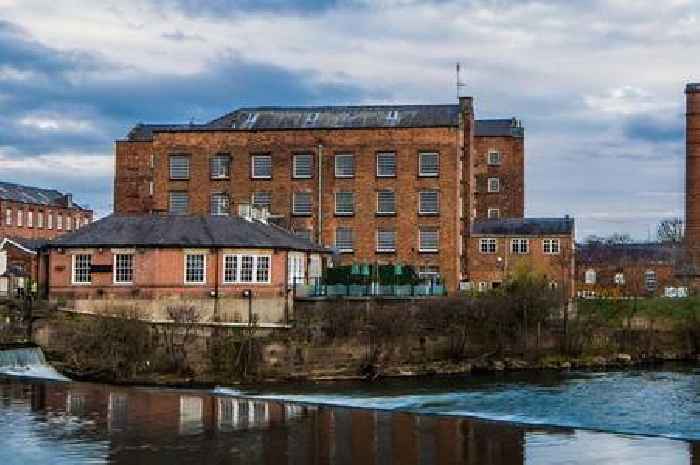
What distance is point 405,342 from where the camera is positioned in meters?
55.3

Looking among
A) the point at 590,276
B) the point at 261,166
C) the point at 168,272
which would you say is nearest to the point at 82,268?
the point at 168,272

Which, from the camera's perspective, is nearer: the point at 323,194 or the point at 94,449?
the point at 94,449

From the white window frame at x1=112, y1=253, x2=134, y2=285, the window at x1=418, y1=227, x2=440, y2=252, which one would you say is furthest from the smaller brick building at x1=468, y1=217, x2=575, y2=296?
the white window frame at x1=112, y1=253, x2=134, y2=285

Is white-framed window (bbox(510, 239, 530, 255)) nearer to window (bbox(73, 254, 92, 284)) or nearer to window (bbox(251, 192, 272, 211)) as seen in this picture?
window (bbox(251, 192, 272, 211))

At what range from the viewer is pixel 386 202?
76062mm

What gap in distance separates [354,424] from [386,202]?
4234cm

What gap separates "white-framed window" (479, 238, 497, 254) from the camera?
263 ft

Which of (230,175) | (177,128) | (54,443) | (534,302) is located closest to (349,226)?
(230,175)

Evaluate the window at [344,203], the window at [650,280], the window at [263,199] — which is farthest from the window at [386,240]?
the window at [650,280]

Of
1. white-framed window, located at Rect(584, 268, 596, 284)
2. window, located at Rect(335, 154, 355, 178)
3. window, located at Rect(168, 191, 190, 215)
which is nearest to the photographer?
window, located at Rect(335, 154, 355, 178)

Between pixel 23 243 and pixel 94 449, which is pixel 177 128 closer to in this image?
pixel 23 243

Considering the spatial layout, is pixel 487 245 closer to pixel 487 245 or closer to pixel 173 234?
pixel 487 245

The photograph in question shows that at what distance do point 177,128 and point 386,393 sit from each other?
3967 centimetres

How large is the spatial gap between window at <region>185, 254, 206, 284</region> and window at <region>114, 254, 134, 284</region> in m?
2.77
